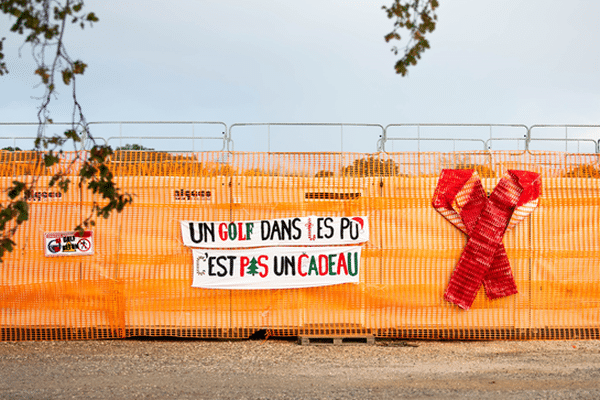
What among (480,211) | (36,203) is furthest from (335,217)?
(36,203)

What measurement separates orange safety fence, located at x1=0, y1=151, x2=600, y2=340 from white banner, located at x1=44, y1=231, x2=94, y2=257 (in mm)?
97

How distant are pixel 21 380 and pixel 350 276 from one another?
196 inches

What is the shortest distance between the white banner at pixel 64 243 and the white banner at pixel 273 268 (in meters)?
1.91

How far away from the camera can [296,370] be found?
7527 mm

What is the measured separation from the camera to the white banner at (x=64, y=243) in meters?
9.19

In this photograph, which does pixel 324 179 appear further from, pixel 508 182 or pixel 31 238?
pixel 31 238

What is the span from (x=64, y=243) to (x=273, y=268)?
355cm

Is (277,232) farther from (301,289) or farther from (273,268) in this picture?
(301,289)

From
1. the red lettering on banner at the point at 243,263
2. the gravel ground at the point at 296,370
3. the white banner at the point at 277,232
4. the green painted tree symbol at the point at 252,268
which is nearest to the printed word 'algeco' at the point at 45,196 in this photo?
the white banner at the point at 277,232

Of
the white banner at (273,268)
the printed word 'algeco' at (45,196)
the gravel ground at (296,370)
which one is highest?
the printed word 'algeco' at (45,196)

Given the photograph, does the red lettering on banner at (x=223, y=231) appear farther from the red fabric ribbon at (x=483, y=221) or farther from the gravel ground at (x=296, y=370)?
the red fabric ribbon at (x=483, y=221)

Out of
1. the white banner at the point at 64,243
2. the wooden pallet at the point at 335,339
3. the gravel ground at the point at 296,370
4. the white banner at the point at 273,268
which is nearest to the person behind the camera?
the gravel ground at the point at 296,370

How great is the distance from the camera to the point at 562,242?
9.27 m

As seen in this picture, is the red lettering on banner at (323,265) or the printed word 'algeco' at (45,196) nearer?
the red lettering on banner at (323,265)
